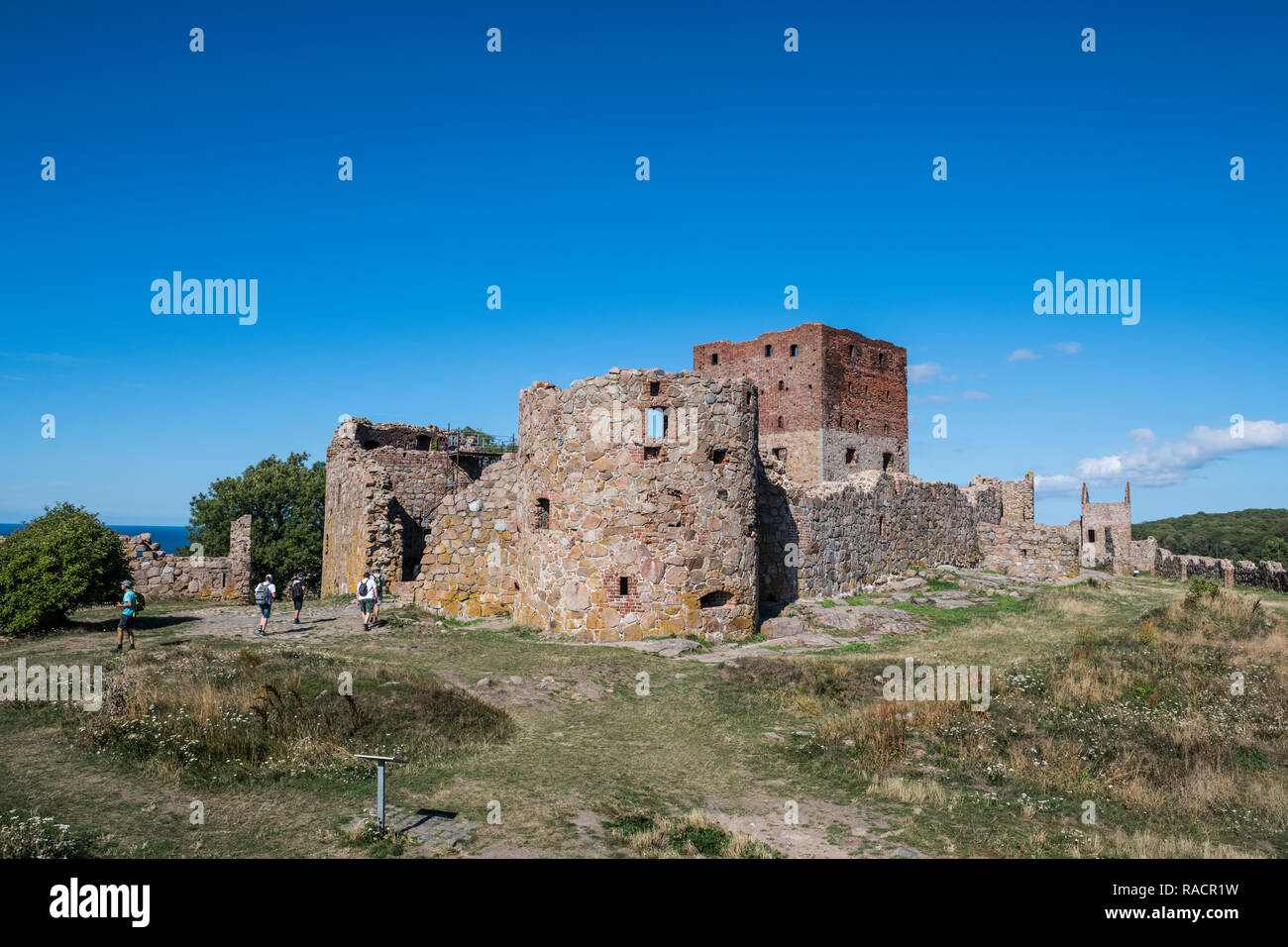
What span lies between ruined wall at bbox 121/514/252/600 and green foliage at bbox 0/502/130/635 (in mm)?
4903

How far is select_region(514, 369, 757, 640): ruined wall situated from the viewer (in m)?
16.7

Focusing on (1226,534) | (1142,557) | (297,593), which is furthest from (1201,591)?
(1226,534)

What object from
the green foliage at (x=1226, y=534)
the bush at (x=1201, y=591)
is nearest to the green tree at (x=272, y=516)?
the bush at (x=1201, y=591)

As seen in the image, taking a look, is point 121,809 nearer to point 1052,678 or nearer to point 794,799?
point 794,799

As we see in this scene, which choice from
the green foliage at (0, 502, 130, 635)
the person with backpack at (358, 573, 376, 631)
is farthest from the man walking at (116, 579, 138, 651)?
the person with backpack at (358, 573, 376, 631)

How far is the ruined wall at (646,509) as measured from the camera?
16.7 metres

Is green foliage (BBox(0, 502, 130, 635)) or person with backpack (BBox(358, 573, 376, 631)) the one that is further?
person with backpack (BBox(358, 573, 376, 631))

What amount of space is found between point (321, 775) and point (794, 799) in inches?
202

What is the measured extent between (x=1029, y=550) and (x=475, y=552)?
79.6 feet

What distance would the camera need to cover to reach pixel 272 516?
4016 cm

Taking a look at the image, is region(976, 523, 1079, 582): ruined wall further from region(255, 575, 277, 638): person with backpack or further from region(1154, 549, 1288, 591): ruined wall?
region(255, 575, 277, 638): person with backpack

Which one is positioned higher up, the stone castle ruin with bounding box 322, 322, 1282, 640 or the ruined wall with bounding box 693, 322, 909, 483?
the ruined wall with bounding box 693, 322, 909, 483

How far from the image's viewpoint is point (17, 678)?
11.0 meters

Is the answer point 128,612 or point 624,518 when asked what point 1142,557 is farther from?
point 128,612
